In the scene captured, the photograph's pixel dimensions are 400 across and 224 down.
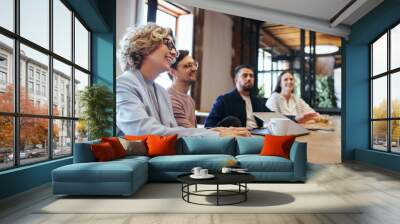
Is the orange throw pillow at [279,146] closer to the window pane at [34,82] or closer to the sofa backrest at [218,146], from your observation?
the sofa backrest at [218,146]

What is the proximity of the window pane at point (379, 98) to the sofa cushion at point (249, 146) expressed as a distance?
3.57m

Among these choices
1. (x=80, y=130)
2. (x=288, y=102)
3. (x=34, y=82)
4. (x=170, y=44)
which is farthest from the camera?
(x=288, y=102)

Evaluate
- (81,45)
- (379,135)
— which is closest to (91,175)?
(81,45)

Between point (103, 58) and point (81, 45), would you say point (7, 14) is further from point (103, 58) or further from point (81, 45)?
point (103, 58)

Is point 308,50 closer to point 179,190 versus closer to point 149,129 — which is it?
point 149,129

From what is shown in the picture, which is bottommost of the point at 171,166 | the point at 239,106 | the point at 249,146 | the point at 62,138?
the point at 171,166

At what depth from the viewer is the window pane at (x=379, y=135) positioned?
27.0ft

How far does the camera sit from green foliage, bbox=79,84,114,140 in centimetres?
674

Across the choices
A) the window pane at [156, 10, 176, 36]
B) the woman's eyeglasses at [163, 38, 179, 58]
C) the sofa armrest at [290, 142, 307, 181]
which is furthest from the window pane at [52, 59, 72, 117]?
the sofa armrest at [290, 142, 307, 181]

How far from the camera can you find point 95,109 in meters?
6.82

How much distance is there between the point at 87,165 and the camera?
15.3 feet

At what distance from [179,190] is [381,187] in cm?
284

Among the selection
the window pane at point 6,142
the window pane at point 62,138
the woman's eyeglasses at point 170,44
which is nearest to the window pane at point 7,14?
the window pane at point 6,142

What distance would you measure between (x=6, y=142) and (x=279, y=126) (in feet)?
17.1
